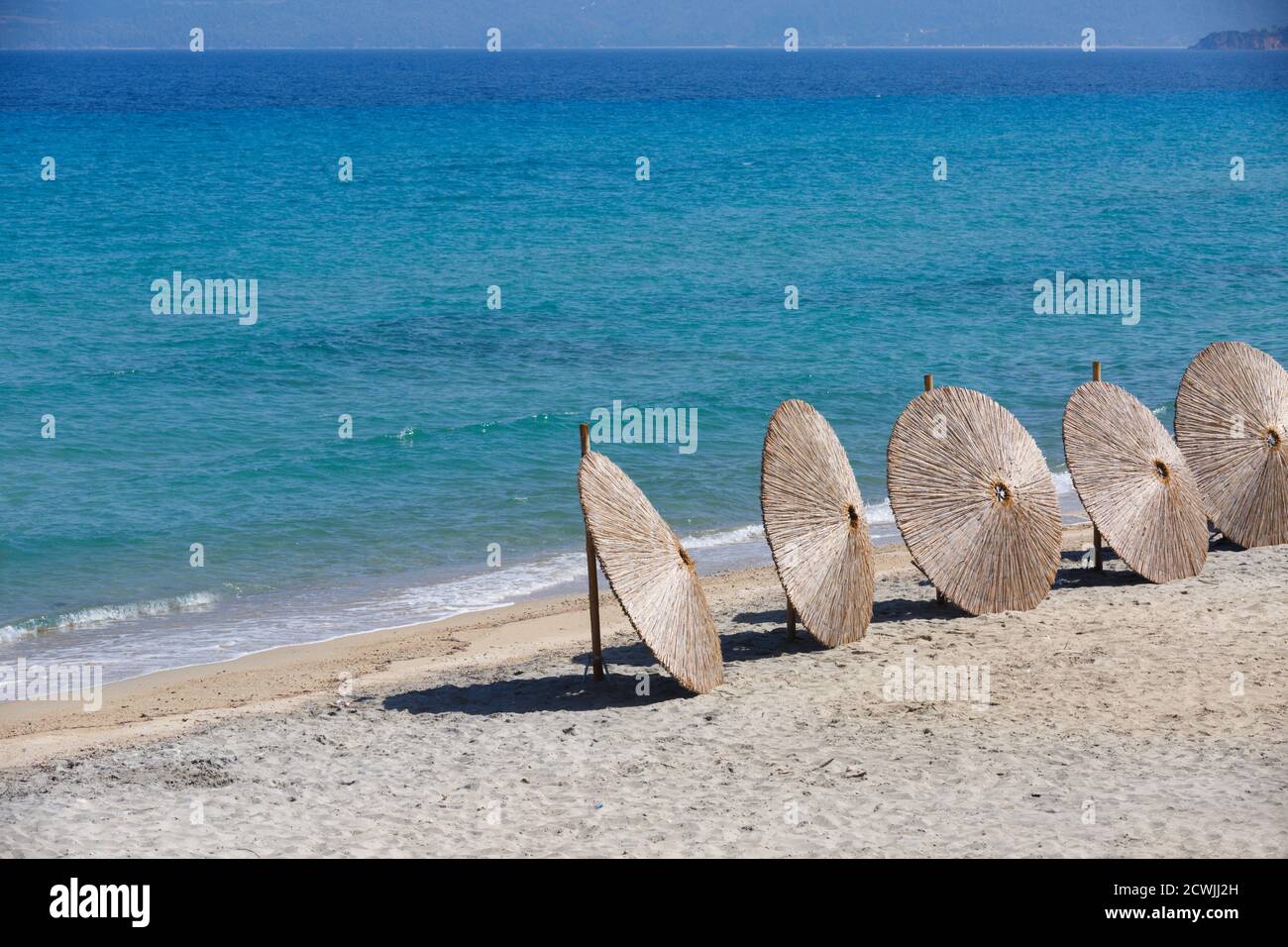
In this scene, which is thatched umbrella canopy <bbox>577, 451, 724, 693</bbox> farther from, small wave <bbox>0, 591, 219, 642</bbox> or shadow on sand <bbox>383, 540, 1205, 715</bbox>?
small wave <bbox>0, 591, 219, 642</bbox>

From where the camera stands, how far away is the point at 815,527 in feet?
38.3

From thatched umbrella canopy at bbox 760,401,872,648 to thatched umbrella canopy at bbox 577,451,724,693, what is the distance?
2.93 feet

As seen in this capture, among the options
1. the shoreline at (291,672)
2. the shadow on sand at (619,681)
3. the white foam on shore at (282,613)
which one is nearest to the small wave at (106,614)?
the white foam on shore at (282,613)

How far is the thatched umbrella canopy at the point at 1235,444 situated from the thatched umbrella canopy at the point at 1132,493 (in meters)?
0.89

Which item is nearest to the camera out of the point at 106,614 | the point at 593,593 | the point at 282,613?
the point at 593,593

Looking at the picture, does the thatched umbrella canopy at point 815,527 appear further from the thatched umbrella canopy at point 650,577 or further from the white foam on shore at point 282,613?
the white foam on shore at point 282,613

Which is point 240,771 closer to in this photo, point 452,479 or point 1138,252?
point 452,479

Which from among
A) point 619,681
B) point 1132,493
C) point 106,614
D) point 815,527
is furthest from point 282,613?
point 1132,493

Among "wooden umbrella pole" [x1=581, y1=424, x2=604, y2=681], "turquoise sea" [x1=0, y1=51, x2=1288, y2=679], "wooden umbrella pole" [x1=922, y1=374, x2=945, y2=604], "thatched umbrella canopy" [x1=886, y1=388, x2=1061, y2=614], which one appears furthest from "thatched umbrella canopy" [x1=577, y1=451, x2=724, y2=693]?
"turquoise sea" [x1=0, y1=51, x2=1288, y2=679]

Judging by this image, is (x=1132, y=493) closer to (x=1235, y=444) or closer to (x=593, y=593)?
(x=1235, y=444)

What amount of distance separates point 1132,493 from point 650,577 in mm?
5181

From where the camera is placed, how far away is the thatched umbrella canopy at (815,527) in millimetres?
11508

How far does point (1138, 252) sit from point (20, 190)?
33755 millimetres

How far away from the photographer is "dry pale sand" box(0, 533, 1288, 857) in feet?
27.3
